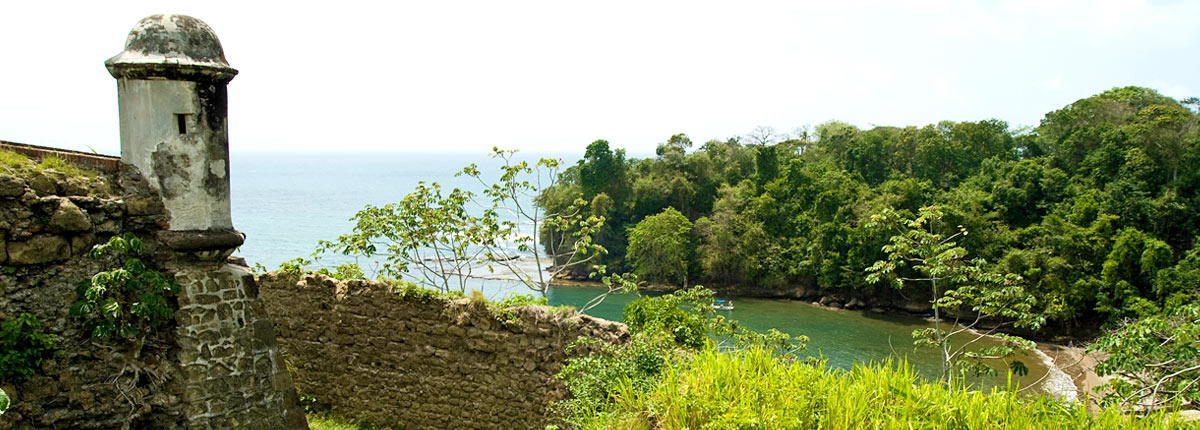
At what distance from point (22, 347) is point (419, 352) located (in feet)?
10.3

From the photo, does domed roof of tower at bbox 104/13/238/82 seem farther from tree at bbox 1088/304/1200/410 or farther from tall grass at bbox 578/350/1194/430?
tree at bbox 1088/304/1200/410

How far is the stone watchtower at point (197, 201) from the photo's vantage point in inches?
192

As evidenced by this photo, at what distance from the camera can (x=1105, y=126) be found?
35.1 metres

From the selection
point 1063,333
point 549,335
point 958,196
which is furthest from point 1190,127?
point 549,335

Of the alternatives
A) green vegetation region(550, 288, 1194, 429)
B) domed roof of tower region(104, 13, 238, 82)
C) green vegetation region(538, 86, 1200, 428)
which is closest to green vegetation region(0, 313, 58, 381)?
domed roof of tower region(104, 13, 238, 82)

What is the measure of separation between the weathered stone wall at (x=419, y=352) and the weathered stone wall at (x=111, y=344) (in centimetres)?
152

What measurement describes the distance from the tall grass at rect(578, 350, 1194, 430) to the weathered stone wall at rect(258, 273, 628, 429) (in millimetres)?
1382

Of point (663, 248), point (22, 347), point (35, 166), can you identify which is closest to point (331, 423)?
point (22, 347)

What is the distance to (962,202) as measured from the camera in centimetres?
3356

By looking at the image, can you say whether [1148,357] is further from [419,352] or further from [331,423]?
[331,423]

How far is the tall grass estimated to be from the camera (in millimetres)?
4176

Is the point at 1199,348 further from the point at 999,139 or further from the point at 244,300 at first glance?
the point at 999,139

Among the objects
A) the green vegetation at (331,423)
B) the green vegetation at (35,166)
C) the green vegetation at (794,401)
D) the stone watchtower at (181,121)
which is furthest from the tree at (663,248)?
the green vegetation at (35,166)

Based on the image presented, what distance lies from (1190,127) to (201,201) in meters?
39.6
